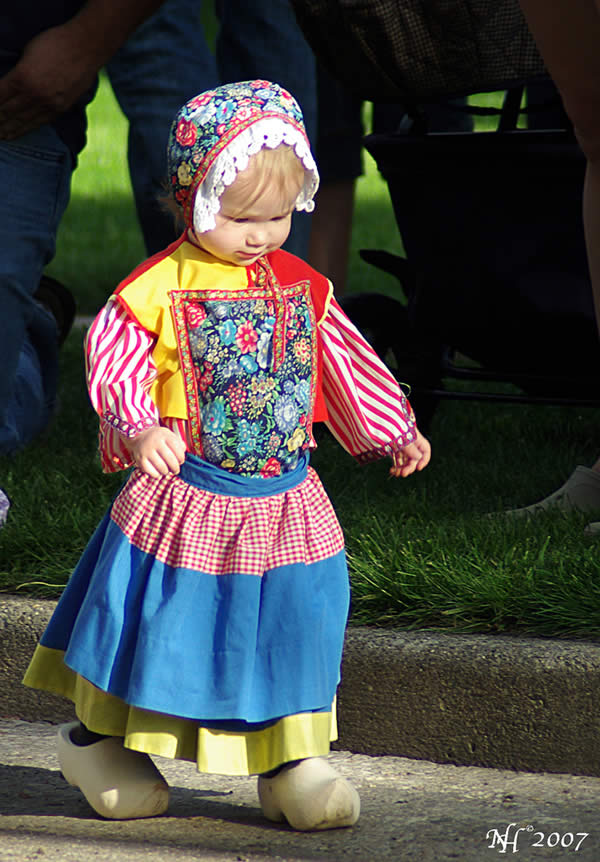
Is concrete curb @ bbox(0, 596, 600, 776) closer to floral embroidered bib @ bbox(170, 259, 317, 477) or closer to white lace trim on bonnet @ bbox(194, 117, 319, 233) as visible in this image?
floral embroidered bib @ bbox(170, 259, 317, 477)

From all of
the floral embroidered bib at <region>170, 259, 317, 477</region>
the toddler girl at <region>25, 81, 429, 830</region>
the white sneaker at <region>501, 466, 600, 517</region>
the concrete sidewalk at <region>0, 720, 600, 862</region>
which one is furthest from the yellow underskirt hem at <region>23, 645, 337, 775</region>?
the white sneaker at <region>501, 466, 600, 517</region>

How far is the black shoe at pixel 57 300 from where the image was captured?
525 cm

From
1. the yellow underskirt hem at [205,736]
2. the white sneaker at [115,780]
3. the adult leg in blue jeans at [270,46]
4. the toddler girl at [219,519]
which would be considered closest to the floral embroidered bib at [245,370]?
the toddler girl at [219,519]

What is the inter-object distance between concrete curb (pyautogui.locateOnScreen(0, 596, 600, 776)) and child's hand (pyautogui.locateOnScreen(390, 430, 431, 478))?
1.36 feet

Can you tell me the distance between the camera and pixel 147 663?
2195mm

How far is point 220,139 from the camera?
221 cm

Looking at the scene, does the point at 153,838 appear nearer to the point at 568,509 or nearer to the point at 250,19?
the point at 568,509

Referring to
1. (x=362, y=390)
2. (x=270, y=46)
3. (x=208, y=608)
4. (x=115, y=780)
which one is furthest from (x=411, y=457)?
(x=270, y=46)

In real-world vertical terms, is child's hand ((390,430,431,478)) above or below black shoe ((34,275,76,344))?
below

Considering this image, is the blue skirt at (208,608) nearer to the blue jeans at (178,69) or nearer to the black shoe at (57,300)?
the blue jeans at (178,69)

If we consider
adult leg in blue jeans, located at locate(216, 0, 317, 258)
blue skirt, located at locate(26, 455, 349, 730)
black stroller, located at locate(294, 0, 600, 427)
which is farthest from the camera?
adult leg in blue jeans, located at locate(216, 0, 317, 258)

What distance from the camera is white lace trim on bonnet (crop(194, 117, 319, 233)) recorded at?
2.21m

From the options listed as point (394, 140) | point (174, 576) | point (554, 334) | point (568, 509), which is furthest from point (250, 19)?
point (174, 576)

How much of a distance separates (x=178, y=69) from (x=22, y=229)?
0.85m
